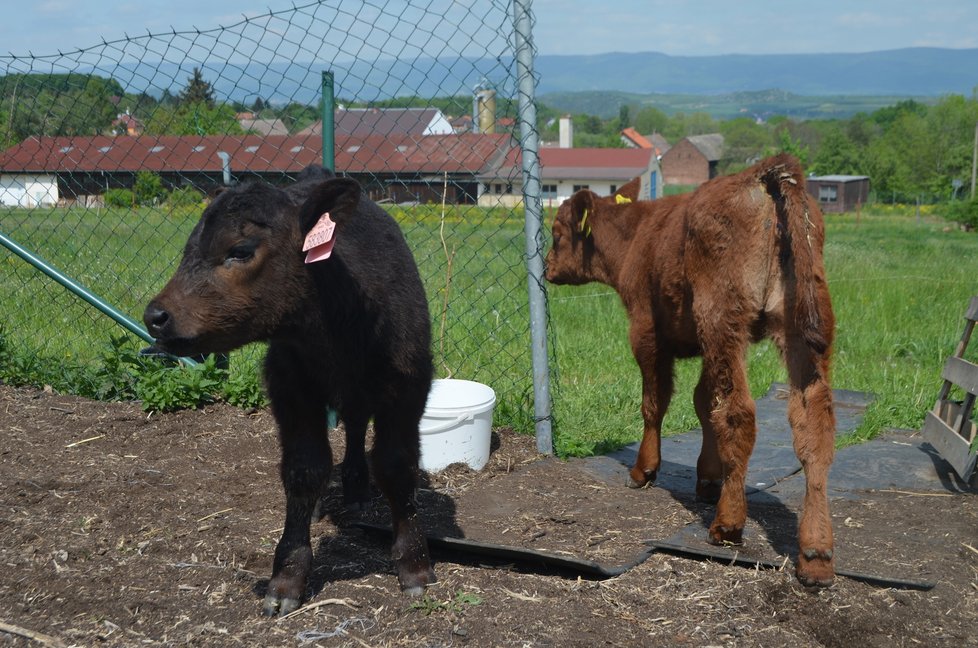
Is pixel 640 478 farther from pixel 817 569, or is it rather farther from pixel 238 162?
pixel 238 162

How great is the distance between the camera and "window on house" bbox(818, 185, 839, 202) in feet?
268

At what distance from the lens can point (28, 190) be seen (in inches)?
305

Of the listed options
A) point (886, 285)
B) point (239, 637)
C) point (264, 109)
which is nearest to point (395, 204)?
point (264, 109)

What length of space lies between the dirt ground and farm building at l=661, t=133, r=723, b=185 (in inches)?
4541

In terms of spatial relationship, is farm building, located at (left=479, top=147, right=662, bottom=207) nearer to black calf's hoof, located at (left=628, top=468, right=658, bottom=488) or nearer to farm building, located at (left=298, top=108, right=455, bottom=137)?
farm building, located at (left=298, top=108, right=455, bottom=137)

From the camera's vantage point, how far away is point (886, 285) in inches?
495

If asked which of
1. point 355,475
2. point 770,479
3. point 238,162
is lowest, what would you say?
point 770,479

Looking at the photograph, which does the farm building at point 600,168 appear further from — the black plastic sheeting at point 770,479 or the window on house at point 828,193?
the black plastic sheeting at point 770,479

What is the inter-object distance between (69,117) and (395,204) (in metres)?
2.84

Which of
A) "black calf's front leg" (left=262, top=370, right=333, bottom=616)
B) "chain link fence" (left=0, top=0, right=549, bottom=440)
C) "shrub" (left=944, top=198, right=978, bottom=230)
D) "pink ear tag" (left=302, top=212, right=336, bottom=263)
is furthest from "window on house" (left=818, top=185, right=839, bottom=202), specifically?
"pink ear tag" (left=302, top=212, right=336, bottom=263)

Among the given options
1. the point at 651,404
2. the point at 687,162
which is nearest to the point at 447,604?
the point at 651,404

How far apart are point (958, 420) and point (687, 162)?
117m

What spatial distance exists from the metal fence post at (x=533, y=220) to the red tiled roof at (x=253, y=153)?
312 millimetres

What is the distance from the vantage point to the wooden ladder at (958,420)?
538cm
